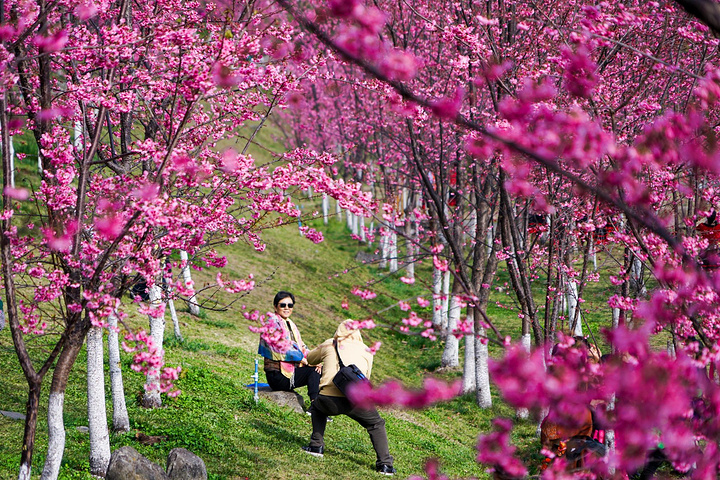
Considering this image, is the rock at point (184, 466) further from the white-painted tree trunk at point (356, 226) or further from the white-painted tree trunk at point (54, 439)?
the white-painted tree trunk at point (356, 226)

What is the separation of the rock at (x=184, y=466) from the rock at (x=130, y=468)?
0.15m

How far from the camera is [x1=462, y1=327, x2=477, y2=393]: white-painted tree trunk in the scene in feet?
47.2

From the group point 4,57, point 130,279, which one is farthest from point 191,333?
point 4,57

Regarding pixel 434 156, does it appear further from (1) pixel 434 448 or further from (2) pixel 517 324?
(1) pixel 434 448

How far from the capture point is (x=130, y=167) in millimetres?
7848

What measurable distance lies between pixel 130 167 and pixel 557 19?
640 cm

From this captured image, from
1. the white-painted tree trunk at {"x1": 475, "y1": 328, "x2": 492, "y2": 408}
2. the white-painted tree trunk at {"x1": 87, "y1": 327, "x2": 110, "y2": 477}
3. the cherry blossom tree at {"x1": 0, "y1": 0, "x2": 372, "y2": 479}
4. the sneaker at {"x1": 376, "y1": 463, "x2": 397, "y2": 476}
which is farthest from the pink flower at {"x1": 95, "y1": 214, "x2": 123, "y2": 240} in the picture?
the white-painted tree trunk at {"x1": 475, "y1": 328, "x2": 492, "y2": 408}

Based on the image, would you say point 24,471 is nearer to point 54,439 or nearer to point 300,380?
point 54,439

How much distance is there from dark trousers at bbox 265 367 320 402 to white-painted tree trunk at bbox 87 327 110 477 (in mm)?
2980

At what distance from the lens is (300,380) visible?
995 cm

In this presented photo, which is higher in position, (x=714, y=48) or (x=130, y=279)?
(x=714, y=48)

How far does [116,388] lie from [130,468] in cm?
170

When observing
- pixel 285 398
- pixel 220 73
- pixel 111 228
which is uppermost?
pixel 220 73

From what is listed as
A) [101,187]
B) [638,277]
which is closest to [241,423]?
[101,187]
